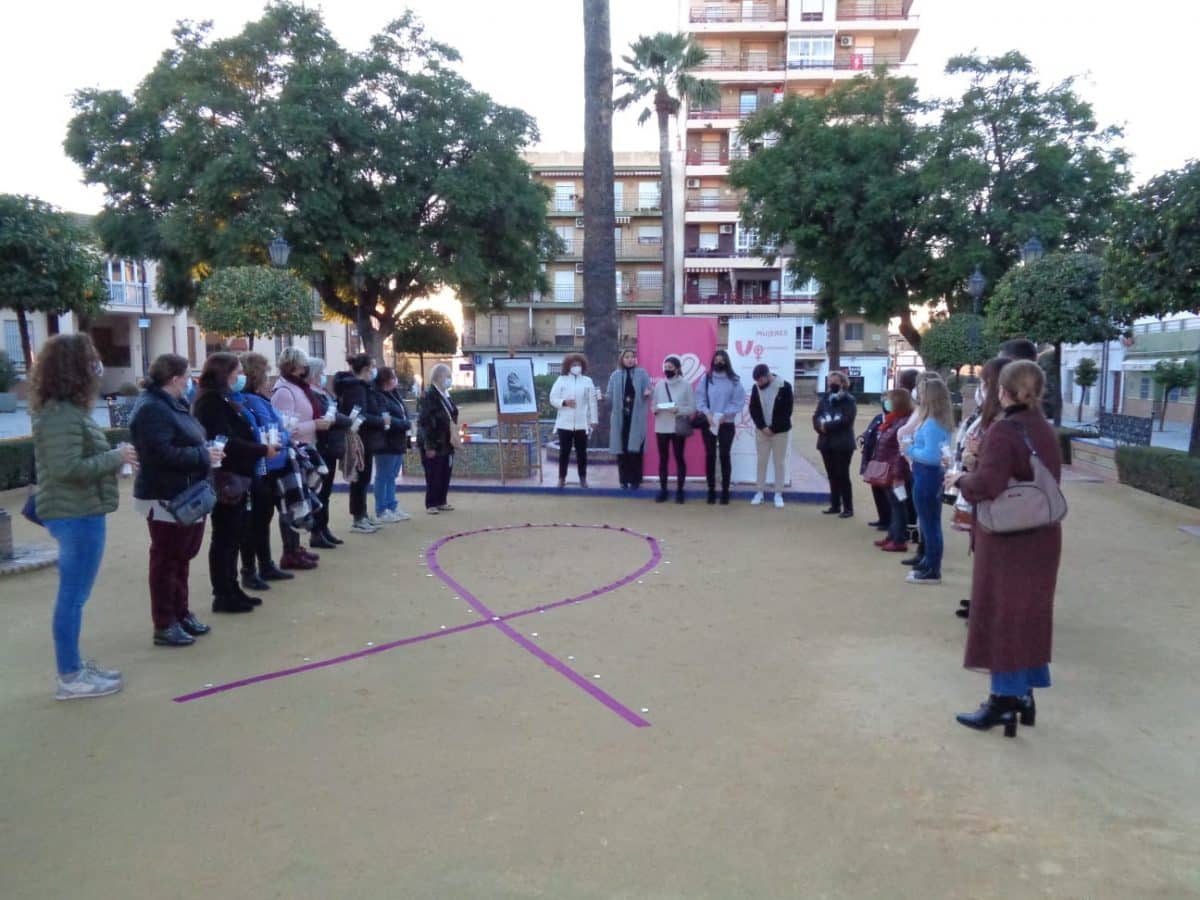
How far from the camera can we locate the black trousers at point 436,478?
10125 millimetres

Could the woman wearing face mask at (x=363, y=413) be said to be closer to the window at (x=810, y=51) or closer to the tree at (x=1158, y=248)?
the tree at (x=1158, y=248)

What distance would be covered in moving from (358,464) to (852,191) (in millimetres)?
24067

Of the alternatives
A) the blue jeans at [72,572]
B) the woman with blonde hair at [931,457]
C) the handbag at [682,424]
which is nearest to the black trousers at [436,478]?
the handbag at [682,424]

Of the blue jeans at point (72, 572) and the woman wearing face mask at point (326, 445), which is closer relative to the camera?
the blue jeans at point (72, 572)

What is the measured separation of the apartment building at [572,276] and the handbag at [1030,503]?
47.1 metres

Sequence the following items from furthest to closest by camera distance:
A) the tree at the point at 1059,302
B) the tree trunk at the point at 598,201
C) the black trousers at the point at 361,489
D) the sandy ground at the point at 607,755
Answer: the tree at the point at 1059,302 → the tree trunk at the point at 598,201 → the black trousers at the point at 361,489 → the sandy ground at the point at 607,755

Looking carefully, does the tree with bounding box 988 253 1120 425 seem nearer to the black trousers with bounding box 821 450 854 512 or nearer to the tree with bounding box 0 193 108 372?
the black trousers with bounding box 821 450 854 512

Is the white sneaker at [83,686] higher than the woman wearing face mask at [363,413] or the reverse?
the reverse

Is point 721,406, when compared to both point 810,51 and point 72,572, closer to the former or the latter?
point 72,572

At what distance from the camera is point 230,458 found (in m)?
5.98

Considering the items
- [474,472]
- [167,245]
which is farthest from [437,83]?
[474,472]

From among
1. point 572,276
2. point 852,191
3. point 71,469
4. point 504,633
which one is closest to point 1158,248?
point 504,633

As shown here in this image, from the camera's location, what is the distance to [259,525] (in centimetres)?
677

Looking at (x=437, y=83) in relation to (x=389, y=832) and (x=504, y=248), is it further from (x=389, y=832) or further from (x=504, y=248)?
(x=389, y=832)
